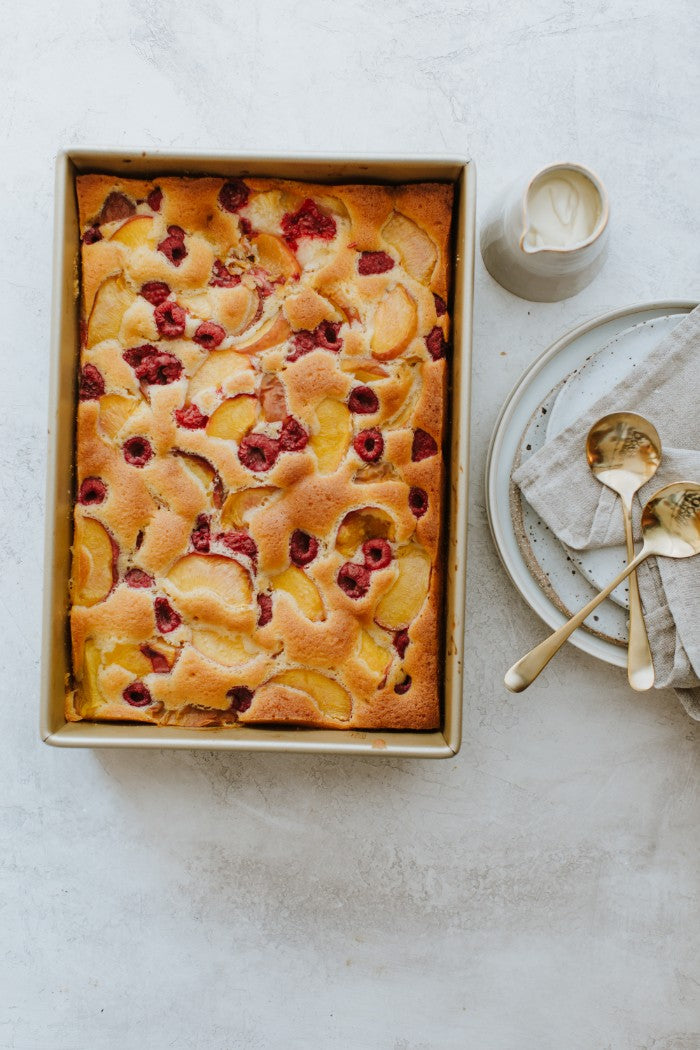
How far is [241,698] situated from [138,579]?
0.26 meters

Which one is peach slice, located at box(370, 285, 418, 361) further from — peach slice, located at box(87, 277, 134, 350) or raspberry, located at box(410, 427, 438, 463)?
Answer: peach slice, located at box(87, 277, 134, 350)

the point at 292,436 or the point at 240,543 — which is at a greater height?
the point at 292,436

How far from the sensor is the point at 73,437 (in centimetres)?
131

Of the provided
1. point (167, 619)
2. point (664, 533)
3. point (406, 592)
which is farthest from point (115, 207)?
point (664, 533)

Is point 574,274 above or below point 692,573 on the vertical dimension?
above

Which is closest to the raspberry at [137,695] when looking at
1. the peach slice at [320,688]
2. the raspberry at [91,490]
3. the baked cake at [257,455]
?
the baked cake at [257,455]

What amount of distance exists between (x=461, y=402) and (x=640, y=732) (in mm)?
764

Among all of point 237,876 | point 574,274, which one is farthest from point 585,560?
point 237,876

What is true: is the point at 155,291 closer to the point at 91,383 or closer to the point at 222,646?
the point at 91,383

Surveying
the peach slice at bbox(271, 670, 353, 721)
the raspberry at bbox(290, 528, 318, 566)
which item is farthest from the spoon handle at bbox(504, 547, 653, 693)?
the raspberry at bbox(290, 528, 318, 566)

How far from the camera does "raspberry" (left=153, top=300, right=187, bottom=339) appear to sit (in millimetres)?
1307

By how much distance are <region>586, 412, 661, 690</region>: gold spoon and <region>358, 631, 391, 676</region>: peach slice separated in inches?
17.0

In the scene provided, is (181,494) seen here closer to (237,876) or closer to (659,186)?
(237,876)

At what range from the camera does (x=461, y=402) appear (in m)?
1.25
